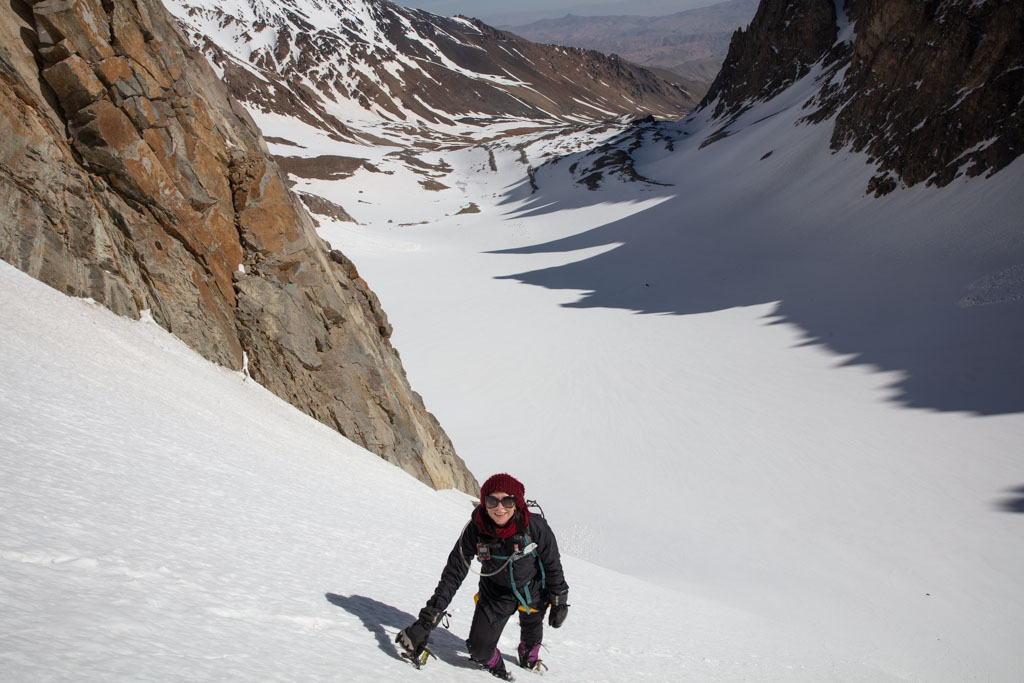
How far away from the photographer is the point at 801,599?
28.3ft

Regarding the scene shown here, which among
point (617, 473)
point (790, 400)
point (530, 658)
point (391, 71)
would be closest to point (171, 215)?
point (530, 658)

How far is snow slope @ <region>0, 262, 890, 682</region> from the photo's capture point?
7.86ft

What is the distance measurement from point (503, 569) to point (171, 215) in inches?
286

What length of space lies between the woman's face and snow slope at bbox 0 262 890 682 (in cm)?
76

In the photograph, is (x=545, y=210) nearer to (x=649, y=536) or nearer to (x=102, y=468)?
(x=649, y=536)

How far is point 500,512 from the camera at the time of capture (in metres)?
3.28

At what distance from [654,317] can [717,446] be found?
10052 mm

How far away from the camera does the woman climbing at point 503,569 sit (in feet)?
10.8

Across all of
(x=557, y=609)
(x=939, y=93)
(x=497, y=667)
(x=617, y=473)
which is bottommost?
(x=497, y=667)

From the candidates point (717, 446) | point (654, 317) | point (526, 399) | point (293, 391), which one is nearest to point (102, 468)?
point (293, 391)

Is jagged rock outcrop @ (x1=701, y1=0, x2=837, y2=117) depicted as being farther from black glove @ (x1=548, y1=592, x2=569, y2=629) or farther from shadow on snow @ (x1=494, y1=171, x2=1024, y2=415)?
black glove @ (x1=548, y1=592, x2=569, y2=629)

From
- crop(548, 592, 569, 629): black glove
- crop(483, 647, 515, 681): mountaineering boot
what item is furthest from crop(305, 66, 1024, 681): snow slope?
crop(483, 647, 515, 681): mountaineering boot

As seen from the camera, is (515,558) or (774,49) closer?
(515,558)

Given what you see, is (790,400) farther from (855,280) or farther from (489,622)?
(489,622)
